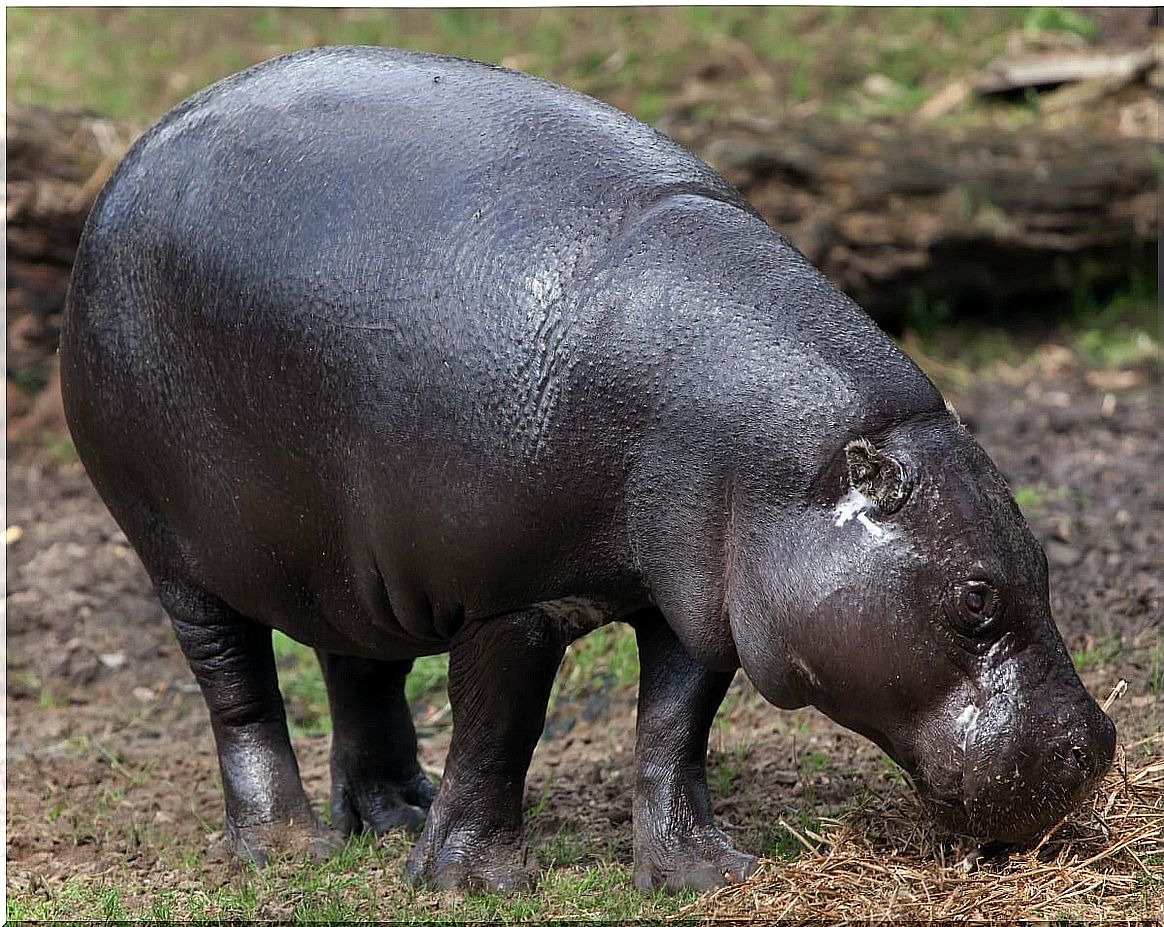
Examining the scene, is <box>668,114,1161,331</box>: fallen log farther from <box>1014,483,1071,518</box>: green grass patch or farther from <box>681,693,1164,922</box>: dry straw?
<box>681,693,1164,922</box>: dry straw

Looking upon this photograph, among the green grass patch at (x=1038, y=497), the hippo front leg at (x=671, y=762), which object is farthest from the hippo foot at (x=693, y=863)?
the green grass patch at (x=1038, y=497)

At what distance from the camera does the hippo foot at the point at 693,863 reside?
390cm

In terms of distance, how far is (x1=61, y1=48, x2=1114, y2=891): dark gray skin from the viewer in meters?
3.40

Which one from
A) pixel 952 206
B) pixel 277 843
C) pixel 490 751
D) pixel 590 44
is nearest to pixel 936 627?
pixel 490 751

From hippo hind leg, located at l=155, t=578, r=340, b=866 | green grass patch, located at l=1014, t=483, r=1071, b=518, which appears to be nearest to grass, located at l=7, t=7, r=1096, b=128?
green grass patch, located at l=1014, t=483, r=1071, b=518

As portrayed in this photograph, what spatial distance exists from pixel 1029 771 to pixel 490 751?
1261 millimetres

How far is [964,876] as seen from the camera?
11.8 feet

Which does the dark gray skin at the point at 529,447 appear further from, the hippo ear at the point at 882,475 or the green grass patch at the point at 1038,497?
the green grass patch at the point at 1038,497

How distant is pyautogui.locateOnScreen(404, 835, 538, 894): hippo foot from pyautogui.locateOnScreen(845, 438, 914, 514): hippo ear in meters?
1.33

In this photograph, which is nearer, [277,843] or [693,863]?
[693,863]

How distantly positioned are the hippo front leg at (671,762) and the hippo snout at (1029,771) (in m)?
0.73

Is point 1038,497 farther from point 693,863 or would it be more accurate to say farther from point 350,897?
point 350,897

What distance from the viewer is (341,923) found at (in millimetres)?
3816

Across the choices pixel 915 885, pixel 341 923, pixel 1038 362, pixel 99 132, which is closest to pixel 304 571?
pixel 341 923
